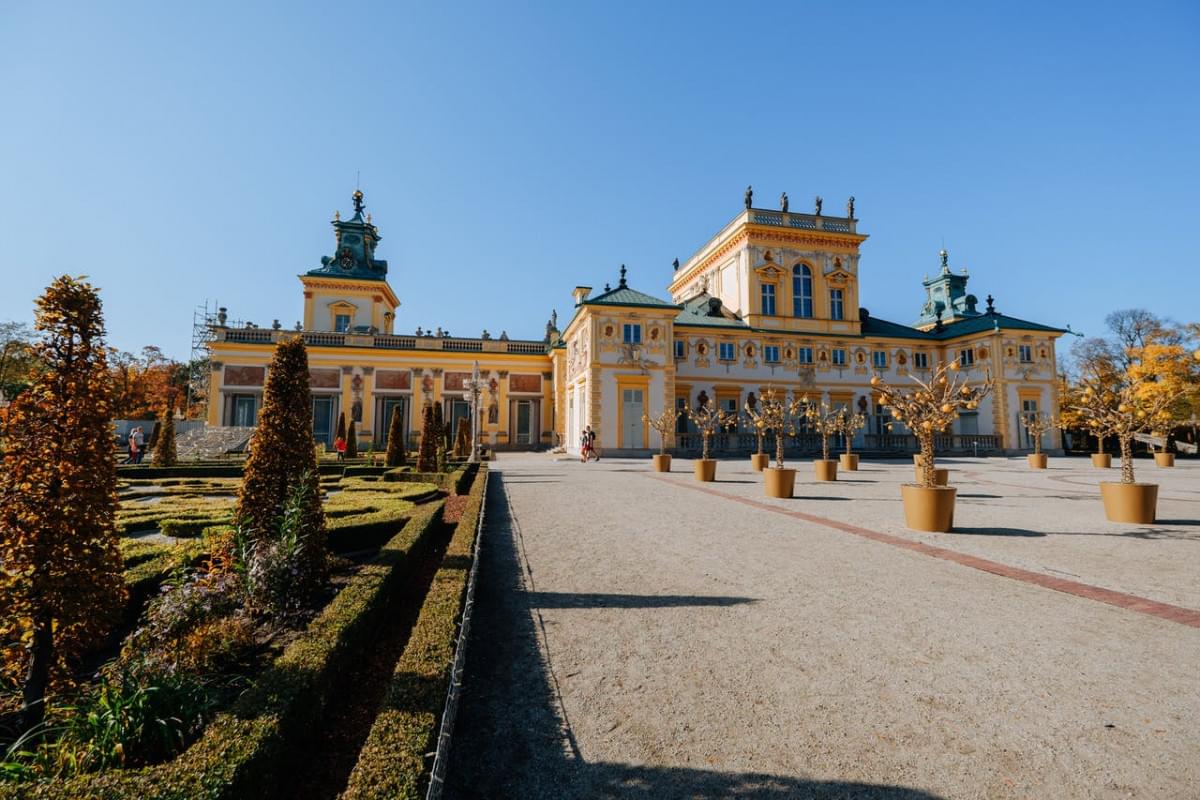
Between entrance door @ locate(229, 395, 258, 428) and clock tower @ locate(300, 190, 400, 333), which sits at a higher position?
clock tower @ locate(300, 190, 400, 333)

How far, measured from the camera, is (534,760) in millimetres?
2689

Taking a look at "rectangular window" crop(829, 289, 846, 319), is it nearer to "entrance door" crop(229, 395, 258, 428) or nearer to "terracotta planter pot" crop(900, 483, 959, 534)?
"terracotta planter pot" crop(900, 483, 959, 534)

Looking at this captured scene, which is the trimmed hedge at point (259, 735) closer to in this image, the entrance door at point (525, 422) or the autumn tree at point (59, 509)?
the autumn tree at point (59, 509)

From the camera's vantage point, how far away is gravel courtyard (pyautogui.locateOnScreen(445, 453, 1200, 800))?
2.55 m

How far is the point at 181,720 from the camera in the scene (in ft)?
8.91

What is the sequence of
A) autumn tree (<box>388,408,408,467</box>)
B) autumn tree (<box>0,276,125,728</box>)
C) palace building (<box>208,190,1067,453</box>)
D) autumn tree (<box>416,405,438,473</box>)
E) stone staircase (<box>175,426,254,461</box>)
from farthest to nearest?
1. palace building (<box>208,190,1067,453</box>)
2. stone staircase (<box>175,426,254,461</box>)
3. autumn tree (<box>388,408,408,467</box>)
4. autumn tree (<box>416,405,438,473</box>)
5. autumn tree (<box>0,276,125,728</box>)

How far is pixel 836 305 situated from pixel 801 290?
273 cm

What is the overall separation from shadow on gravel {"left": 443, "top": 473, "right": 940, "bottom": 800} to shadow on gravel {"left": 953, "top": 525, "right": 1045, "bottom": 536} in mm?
7198

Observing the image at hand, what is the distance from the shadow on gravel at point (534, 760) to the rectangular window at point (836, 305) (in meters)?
36.4

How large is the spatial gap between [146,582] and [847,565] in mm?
7050

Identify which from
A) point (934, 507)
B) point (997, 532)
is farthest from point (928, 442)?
point (997, 532)

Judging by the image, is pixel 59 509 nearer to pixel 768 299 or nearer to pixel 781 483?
pixel 781 483

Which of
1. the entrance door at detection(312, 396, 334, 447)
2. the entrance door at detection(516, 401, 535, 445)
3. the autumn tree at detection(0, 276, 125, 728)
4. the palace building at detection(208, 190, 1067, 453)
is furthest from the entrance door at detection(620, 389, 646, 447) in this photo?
the autumn tree at detection(0, 276, 125, 728)

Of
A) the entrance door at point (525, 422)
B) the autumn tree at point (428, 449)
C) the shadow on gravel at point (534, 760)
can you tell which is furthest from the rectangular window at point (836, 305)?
the shadow on gravel at point (534, 760)
